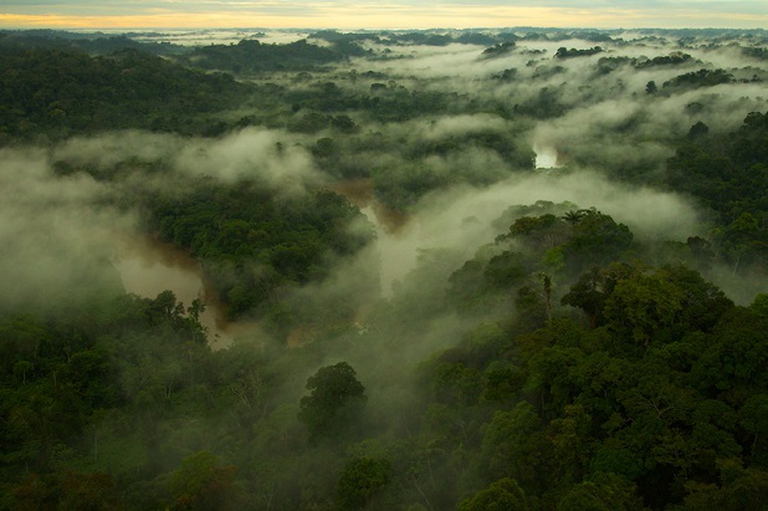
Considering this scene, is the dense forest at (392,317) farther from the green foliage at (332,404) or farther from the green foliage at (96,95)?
the green foliage at (96,95)

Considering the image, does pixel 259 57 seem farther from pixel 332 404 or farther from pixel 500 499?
pixel 500 499

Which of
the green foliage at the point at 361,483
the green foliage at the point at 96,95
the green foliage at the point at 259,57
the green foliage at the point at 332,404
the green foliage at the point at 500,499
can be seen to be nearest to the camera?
the green foliage at the point at 500,499

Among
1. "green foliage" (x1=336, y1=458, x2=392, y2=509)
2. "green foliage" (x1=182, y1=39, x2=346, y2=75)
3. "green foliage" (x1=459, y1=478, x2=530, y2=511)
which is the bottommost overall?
"green foliage" (x1=336, y1=458, x2=392, y2=509)

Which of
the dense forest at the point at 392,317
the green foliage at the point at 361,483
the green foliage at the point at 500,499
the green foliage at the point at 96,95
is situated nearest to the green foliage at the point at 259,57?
the green foliage at the point at 96,95

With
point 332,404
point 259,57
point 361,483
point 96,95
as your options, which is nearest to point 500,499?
point 361,483

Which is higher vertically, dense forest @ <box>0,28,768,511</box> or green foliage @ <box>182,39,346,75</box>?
green foliage @ <box>182,39,346,75</box>

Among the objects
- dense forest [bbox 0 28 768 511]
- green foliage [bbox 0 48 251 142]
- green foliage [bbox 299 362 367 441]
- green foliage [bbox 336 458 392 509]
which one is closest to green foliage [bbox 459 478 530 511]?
dense forest [bbox 0 28 768 511]

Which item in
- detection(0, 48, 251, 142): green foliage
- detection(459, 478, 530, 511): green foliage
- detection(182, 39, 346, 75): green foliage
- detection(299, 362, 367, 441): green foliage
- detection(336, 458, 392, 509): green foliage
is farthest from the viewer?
detection(182, 39, 346, 75): green foliage

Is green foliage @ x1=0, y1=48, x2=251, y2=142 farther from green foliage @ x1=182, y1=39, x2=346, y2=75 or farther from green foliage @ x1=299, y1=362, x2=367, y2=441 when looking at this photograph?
green foliage @ x1=299, y1=362, x2=367, y2=441
